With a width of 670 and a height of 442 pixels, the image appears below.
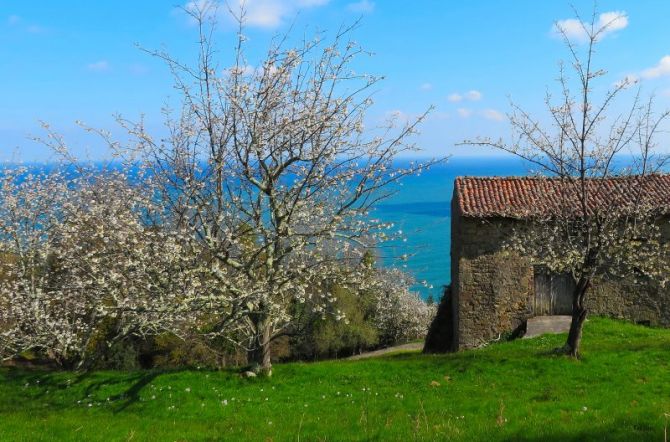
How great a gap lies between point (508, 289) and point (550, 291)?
1792 millimetres

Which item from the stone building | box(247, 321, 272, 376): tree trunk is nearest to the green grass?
box(247, 321, 272, 376): tree trunk

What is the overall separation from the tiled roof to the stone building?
0.19ft

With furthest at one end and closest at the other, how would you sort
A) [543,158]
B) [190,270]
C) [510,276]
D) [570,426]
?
[510,276], [543,158], [190,270], [570,426]

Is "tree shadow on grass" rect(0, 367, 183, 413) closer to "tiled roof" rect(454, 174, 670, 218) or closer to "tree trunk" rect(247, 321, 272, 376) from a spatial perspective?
"tree trunk" rect(247, 321, 272, 376)

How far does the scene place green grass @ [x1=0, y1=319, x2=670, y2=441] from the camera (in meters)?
9.06

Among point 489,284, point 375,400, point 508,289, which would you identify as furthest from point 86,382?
point 508,289

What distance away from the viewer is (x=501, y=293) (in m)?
22.8

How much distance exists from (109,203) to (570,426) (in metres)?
14.4

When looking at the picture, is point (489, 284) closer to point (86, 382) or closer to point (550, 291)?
point (550, 291)

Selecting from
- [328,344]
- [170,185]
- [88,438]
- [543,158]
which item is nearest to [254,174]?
[170,185]

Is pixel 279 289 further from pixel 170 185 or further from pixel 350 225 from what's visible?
pixel 170 185

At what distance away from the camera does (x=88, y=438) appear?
9008 mm

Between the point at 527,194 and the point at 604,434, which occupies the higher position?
the point at 527,194

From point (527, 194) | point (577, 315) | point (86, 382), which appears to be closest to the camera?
point (86, 382)
